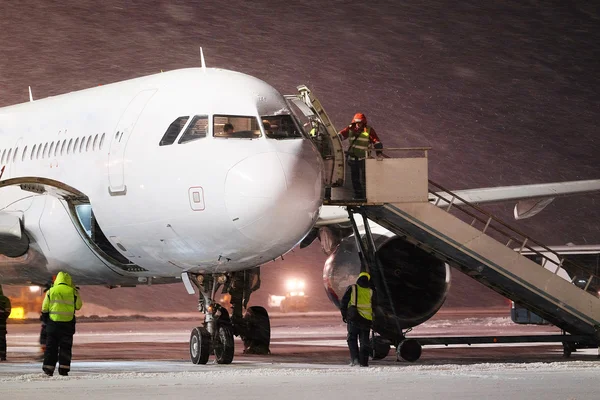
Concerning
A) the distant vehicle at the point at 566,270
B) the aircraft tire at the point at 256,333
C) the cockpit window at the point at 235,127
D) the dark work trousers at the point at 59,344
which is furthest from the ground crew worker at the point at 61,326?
the distant vehicle at the point at 566,270

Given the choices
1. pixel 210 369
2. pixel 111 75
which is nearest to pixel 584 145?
pixel 111 75

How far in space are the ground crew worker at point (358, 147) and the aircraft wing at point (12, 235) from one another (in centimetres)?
542

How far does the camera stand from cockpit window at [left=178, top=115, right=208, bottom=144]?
15.8m

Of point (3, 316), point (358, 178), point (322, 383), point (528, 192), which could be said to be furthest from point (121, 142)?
point (528, 192)

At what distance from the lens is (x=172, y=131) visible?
1608 cm

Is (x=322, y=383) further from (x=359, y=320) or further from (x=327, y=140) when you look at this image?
(x=327, y=140)

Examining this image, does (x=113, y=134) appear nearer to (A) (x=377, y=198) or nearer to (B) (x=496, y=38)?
(A) (x=377, y=198)

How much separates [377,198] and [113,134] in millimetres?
4269

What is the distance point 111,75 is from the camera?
6400cm

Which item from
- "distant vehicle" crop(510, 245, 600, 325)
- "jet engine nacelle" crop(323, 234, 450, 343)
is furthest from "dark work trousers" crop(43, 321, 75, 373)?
"distant vehicle" crop(510, 245, 600, 325)

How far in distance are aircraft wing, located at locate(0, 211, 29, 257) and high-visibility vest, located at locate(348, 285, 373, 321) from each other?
5.57 m

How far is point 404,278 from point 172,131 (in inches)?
223

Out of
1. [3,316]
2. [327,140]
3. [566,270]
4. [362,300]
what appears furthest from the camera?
[566,270]

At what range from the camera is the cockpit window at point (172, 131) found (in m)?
16.0
